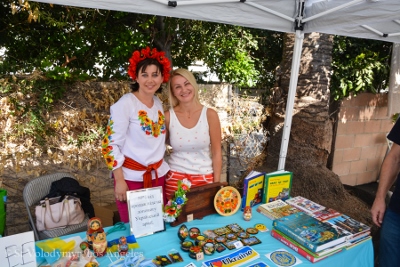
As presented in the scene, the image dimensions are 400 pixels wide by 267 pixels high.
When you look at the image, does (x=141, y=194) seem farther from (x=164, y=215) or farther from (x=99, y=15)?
(x=99, y=15)

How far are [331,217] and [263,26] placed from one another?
5.36ft

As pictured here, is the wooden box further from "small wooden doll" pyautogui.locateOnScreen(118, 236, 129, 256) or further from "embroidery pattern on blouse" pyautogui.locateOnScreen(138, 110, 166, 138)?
"embroidery pattern on blouse" pyautogui.locateOnScreen(138, 110, 166, 138)

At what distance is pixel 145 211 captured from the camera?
1.62 meters

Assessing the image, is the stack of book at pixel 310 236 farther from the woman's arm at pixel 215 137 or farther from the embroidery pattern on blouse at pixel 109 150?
the embroidery pattern on blouse at pixel 109 150

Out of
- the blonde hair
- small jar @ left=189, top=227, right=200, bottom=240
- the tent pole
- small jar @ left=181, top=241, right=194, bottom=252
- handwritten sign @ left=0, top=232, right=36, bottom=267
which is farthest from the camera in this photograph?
the tent pole

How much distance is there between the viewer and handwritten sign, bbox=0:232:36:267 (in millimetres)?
1141

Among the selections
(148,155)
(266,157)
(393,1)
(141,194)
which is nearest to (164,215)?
(141,194)

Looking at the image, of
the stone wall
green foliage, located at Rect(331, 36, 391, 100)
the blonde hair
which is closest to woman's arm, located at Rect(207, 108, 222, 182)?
the blonde hair

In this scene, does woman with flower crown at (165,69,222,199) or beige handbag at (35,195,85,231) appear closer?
woman with flower crown at (165,69,222,199)

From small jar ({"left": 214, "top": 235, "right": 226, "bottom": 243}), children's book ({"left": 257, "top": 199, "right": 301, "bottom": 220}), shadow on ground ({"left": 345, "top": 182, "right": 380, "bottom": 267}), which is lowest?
shadow on ground ({"left": 345, "top": 182, "right": 380, "bottom": 267})

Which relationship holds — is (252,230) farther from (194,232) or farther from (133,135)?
(133,135)

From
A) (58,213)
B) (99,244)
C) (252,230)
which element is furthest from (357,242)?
(58,213)

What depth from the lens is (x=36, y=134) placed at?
10.3ft

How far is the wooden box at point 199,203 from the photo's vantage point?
5.89 feet
